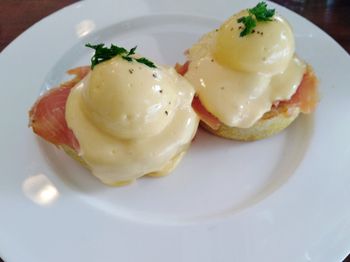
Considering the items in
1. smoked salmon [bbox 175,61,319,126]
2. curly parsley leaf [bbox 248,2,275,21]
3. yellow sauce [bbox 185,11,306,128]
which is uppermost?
curly parsley leaf [bbox 248,2,275,21]

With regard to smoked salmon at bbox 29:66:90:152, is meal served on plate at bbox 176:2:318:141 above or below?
below

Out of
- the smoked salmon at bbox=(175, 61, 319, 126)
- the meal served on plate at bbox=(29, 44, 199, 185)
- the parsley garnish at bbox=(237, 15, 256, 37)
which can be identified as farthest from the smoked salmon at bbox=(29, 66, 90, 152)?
the parsley garnish at bbox=(237, 15, 256, 37)

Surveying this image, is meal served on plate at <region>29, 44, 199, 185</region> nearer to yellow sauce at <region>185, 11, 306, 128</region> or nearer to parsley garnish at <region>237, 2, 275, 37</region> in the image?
yellow sauce at <region>185, 11, 306, 128</region>

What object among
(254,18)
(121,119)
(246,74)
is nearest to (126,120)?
(121,119)

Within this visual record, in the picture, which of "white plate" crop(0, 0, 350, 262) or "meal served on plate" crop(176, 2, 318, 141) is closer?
"white plate" crop(0, 0, 350, 262)

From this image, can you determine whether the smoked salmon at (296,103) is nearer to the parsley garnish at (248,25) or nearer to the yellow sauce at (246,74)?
the yellow sauce at (246,74)

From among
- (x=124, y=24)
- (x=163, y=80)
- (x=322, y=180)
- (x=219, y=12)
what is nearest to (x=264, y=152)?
(x=322, y=180)

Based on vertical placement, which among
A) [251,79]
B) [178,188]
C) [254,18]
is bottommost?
[178,188]

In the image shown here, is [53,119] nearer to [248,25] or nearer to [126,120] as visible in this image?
[126,120]
